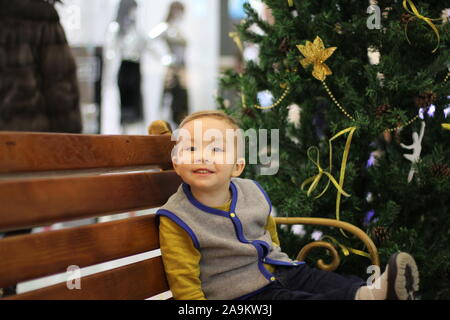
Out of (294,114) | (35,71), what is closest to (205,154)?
(294,114)

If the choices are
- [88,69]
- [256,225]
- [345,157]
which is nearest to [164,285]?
[256,225]

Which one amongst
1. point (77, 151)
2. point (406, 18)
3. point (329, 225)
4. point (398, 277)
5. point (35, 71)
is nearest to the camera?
point (398, 277)

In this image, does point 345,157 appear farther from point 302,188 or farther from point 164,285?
point 164,285

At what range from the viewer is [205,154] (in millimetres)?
1283

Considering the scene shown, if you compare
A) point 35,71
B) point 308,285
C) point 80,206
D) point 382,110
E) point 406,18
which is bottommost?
point 308,285

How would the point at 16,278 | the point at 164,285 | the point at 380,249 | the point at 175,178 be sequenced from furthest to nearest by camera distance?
the point at 380,249 → the point at 175,178 → the point at 164,285 → the point at 16,278

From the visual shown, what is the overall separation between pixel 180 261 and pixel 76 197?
0.30m

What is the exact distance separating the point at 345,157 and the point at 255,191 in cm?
34

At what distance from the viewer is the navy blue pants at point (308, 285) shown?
1224 mm

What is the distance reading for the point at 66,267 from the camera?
3.70ft

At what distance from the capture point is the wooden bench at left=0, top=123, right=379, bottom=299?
1.06 meters

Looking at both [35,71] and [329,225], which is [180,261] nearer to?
[329,225]

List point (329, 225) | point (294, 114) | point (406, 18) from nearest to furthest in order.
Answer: point (329, 225) → point (406, 18) → point (294, 114)

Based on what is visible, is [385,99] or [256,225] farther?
[385,99]
